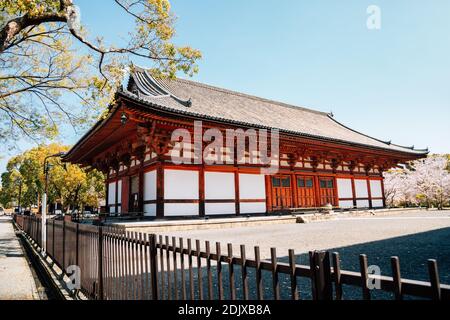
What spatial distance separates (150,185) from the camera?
42.0ft

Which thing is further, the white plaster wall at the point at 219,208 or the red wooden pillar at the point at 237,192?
the red wooden pillar at the point at 237,192

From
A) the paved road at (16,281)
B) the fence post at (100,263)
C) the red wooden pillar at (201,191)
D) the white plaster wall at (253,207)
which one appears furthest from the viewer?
the white plaster wall at (253,207)

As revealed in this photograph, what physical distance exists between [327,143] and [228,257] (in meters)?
14.8

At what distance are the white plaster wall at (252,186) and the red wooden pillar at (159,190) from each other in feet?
13.6

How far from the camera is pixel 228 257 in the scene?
6.72ft

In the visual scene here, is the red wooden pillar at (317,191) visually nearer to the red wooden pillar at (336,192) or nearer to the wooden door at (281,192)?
the red wooden pillar at (336,192)

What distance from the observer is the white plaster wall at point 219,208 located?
43.0 ft

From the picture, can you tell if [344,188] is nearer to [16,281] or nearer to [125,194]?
[125,194]

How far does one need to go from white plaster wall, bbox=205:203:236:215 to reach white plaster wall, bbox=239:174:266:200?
828 millimetres

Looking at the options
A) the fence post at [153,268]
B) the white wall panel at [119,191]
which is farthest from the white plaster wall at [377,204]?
the fence post at [153,268]

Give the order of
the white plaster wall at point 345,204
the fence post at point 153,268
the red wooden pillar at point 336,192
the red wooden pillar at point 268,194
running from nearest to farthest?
the fence post at point 153,268 < the red wooden pillar at point 268,194 < the red wooden pillar at point 336,192 < the white plaster wall at point 345,204

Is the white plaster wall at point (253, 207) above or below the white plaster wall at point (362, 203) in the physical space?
above

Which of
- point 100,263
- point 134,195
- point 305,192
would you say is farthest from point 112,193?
point 100,263
